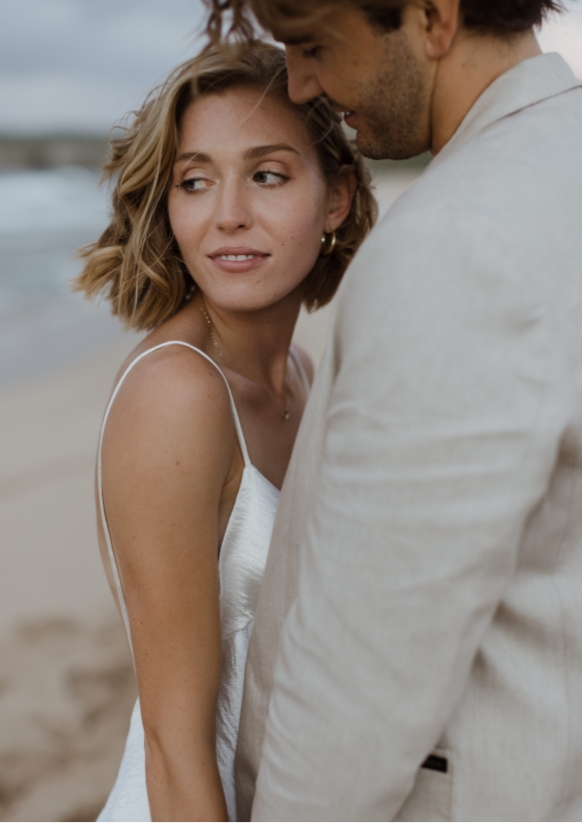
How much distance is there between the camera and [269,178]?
2.16 meters

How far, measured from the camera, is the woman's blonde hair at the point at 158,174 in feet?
6.99

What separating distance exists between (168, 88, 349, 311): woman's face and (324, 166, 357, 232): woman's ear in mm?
199

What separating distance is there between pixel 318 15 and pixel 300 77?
1.18 feet

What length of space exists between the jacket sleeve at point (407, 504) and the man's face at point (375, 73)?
363 mm

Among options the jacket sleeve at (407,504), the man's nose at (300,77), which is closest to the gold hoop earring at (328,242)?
the man's nose at (300,77)

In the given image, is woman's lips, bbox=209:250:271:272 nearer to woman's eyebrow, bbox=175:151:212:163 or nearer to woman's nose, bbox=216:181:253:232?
woman's nose, bbox=216:181:253:232

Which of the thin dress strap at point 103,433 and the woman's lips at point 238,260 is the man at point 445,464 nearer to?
the thin dress strap at point 103,433

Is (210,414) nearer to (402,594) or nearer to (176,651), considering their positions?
(176,651)

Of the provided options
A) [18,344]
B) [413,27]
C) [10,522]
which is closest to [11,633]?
[10,522]

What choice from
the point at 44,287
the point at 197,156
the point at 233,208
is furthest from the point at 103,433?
the point at 44,287

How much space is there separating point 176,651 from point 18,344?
8.89m

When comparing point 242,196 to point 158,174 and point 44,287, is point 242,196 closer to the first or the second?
point 158,174

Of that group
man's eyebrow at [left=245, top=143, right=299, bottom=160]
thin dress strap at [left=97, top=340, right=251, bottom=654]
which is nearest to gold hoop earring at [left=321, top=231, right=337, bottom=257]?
man's eyebrow at [left=245, top=143, right=299, bottom=160]

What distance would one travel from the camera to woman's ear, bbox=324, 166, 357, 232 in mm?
2418
